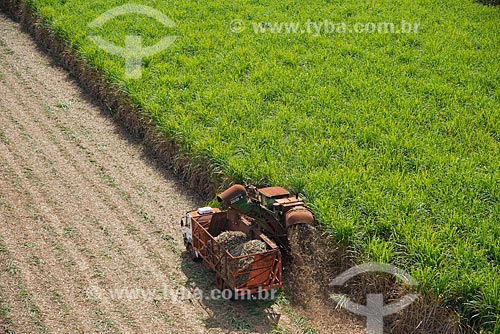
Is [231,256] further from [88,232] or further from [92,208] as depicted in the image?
[92,208]

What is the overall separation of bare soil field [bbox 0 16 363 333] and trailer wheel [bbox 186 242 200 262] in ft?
0.24

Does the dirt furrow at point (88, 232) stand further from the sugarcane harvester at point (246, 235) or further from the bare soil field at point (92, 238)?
the sugarcane harvester at point (246, 235)

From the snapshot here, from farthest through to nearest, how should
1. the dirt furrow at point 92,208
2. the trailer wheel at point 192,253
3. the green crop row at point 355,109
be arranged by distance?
the trailer wheel at point 192,253, the dirt furrow at point 92,208, the green crop row at point 355,109

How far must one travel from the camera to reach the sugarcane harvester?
7.41 m

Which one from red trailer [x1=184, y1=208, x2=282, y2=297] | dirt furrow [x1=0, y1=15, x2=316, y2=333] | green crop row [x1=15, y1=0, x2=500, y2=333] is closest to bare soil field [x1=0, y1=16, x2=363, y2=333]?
dirt furrow [x1=0, y1=15, x2=316, y2=333]

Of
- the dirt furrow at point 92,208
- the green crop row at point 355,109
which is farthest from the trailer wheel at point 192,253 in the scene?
the green crop row at point 355,109

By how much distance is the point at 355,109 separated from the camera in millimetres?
10992

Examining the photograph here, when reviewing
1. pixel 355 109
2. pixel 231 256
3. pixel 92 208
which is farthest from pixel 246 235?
pixel 355 109

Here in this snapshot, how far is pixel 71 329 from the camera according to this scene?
711 cm

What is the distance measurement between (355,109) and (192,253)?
397cm

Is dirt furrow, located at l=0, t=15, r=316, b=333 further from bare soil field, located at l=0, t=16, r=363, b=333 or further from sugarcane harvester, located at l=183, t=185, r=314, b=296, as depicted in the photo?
sugarcane harvester, located at l=183, t=185, r=314, b=296

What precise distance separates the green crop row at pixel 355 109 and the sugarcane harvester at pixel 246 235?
18.3 inches

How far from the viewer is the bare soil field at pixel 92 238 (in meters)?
7.36

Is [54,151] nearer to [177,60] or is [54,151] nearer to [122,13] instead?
[177,60]
